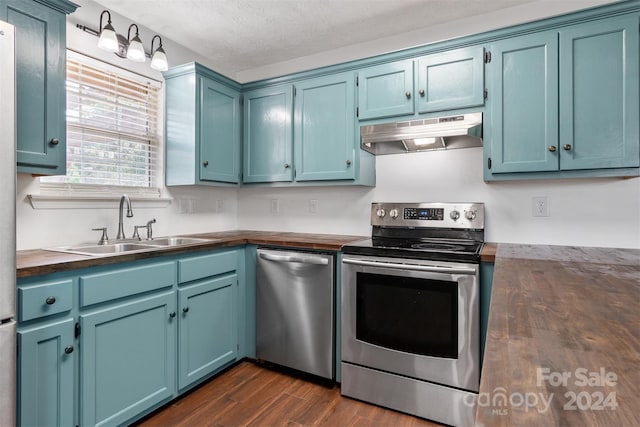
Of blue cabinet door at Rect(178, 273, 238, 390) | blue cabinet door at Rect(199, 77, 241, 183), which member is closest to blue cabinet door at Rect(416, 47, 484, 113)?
blue cabinet door at Rect(199, 77, 241, 183)

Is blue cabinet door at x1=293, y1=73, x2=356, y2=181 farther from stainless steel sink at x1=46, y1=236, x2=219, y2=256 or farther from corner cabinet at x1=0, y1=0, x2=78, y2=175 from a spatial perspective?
corner cabinet at x1=0, y1=0, x2=78, y2=175

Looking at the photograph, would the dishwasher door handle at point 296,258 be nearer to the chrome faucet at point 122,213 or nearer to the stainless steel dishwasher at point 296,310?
the stainless steel dishwasher at point 296,310

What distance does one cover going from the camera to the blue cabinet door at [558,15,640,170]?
186cm

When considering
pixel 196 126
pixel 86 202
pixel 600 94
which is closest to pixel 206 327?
pixel 86 202

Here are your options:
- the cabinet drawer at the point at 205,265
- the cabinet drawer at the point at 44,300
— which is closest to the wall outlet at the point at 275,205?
the cabinet drawer at the point at 205,265

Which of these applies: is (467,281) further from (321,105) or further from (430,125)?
(321,105)

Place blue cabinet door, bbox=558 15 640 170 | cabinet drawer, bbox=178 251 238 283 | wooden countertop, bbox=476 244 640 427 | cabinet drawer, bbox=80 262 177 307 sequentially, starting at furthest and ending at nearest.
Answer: cabinet drawer, bbox=178 251 238 283, blue cabinet door, bbox=558 15 640 170, cabinet drawer, bbox=80 262 177 307, wooden countertop, bbox=476 244 640 427

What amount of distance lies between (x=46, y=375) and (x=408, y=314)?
5.75 ft

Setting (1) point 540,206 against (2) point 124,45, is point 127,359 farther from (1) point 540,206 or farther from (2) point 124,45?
(1) point 540,206

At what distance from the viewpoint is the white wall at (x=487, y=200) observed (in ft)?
6.95

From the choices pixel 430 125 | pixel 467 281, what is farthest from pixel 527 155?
pixel 467 281

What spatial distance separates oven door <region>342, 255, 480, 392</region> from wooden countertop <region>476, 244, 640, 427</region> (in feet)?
2.68

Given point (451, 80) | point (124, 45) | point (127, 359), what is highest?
point (124, 45)

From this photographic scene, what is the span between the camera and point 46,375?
1474 millimetres
